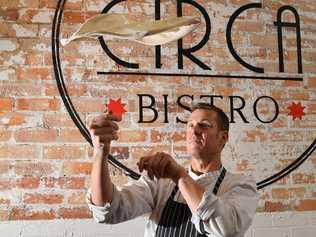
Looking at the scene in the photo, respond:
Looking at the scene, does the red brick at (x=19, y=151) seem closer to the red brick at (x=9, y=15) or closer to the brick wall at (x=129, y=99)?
the brick wall at (x=129, y=99)

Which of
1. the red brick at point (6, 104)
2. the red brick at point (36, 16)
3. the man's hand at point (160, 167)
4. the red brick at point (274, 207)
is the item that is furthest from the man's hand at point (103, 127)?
the red brick at point (274, 207)

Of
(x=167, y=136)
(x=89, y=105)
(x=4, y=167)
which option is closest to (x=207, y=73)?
(x=167, y=136)

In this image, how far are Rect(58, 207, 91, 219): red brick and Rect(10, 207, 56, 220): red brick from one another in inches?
1.5

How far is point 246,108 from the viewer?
2.04 m

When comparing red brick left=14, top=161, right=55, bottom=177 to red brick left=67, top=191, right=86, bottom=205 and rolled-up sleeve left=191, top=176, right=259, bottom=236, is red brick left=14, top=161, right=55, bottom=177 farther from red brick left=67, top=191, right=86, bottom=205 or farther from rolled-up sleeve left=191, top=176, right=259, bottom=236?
rolled-up sleeve left=191, top=176, right=259, bottom=236

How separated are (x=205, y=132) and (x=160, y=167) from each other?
0.28 meters

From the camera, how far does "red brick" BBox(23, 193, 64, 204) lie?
181cm

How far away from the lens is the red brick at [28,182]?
181cm

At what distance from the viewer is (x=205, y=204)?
45.8 inches

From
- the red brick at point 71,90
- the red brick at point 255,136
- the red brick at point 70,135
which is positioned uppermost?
the red brick at point 71,90

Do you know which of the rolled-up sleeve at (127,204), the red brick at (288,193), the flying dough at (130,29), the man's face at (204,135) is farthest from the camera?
the red brick at (288,193)

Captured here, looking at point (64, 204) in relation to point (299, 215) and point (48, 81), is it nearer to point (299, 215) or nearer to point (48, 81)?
point (48, 81)

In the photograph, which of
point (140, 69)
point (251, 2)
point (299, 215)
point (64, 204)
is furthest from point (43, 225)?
point (251, 2)

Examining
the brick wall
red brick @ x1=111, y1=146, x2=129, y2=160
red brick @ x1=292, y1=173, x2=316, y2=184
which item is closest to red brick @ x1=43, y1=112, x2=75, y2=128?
the brick wall
